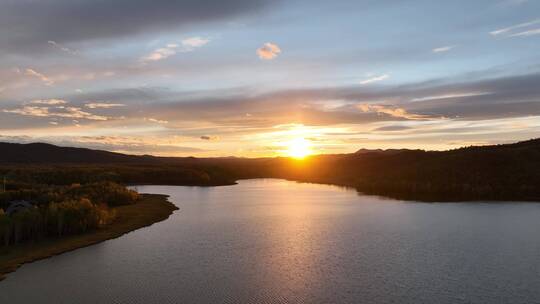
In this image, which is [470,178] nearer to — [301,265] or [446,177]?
[446,177]

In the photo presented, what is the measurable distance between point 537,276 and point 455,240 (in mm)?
12238

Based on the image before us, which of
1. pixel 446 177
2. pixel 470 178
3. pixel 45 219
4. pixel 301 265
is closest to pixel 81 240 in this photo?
pixel 45 219

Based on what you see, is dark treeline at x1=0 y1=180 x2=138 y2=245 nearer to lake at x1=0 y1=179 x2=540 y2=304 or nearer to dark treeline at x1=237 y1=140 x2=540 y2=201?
lake at x1=0 y1=179 x2=540 y2=304

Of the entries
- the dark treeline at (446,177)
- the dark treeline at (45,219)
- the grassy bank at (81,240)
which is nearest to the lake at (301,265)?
the grassy bank at (81,240)

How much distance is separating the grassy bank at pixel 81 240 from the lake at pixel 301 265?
138 cm

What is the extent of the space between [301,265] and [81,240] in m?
22.9

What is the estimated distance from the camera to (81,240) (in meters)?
43.0

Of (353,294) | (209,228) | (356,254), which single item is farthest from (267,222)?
(353,294)

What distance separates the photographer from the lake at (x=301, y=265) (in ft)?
86.1

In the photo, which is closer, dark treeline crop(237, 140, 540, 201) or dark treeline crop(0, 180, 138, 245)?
dark treeline crop(0, 180, 138, 245)

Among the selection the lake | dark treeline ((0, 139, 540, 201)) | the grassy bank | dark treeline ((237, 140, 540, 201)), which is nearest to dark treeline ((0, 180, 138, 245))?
the grassy bank

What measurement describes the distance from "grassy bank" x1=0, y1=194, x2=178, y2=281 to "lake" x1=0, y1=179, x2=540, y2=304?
4.52 ft

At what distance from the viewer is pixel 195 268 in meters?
32.2

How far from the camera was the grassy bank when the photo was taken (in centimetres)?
3508
